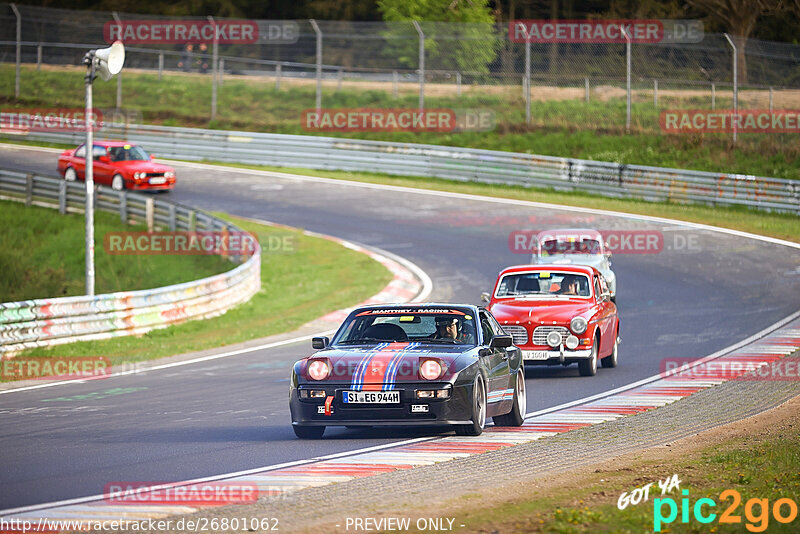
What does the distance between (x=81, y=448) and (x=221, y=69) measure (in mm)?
36168

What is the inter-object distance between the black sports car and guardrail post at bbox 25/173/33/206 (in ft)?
86.2

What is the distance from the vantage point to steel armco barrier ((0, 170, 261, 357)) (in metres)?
17.4

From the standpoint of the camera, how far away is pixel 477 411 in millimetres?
10797

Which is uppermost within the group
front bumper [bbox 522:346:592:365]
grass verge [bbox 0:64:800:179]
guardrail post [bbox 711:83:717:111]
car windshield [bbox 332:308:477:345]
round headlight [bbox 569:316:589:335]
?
guardrail post [bbox 711:83:717:111]

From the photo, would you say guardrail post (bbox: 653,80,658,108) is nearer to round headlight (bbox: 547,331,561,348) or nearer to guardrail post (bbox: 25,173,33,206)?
guardrail post (bbox: 25,173,33,206)

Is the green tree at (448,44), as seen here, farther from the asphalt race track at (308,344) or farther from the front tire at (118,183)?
the front tire at (118,183)

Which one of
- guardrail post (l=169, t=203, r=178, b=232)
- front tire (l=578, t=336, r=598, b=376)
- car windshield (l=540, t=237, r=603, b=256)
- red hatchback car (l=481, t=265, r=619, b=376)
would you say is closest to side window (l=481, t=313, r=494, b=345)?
red hatchback car (l=481, t=265, r=619, b=376)

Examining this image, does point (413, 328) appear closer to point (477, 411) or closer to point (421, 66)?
point (477, 411)

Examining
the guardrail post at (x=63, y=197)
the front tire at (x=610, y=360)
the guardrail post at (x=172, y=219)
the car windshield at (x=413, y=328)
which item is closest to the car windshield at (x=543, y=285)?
the front tire at (x=610, y=360)

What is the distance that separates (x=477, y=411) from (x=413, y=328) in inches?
56.3

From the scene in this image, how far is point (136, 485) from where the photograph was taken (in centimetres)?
855

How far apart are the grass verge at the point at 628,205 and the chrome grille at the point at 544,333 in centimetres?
1582

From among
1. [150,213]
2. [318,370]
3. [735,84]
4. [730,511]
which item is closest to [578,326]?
[318,370]

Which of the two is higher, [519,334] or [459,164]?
[459,164]
